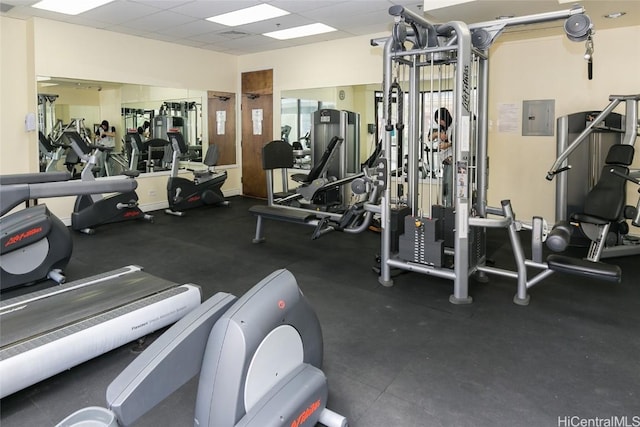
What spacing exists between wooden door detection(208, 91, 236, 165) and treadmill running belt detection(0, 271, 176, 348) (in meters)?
4.98

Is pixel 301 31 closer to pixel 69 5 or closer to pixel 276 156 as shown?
pixel 276 156

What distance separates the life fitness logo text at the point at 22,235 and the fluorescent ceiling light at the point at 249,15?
123 inches

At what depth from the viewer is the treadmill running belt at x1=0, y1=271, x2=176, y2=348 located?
2195 mm

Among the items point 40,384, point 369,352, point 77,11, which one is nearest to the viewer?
point 40,384

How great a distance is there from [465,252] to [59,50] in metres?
5.25

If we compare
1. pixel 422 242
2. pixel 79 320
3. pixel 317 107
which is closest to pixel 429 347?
pixel 422 242

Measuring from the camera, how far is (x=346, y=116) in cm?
609

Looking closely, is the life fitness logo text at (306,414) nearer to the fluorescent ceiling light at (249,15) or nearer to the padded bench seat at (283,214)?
the padded bench seat at (283,214)

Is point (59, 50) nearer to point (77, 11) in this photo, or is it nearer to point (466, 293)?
point (77, 11)

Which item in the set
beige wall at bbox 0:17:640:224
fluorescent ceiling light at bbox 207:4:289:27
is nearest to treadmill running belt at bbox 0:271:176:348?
fluorescent ceiling light at bbox 207:4:289:27

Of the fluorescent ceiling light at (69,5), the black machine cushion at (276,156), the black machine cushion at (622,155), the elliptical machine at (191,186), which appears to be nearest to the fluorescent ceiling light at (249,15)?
the fluorescent ceiling light at (69,5)

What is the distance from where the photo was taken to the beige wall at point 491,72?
4887 millimetres

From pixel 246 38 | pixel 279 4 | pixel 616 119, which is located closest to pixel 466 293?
pixel 616 119

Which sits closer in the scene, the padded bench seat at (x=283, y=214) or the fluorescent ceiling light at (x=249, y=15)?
the padded bench seat at (x=283, y=214)
